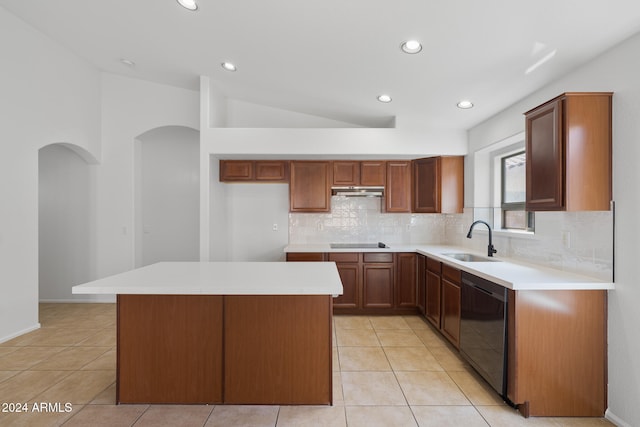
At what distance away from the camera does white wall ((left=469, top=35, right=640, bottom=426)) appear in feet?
6.17

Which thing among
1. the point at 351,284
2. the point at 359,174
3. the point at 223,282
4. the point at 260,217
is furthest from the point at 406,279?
the point at 223,282

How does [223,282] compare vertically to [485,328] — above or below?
above

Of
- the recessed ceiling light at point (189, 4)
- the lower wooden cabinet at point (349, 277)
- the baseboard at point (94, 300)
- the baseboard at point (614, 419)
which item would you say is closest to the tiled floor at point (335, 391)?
the baseboard at point (614, 419)

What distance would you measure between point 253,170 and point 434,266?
8.38ft

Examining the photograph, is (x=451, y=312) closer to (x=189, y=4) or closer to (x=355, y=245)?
(x=355, y=245)

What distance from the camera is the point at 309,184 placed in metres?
4.39

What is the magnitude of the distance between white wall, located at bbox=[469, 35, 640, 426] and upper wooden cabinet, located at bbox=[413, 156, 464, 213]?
6.61 feet

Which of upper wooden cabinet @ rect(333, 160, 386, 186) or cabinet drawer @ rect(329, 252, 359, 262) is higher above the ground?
upper wooden cabinet @ rect(333, 160, 386, 186)

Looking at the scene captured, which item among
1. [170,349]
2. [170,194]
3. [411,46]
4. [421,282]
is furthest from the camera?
[170,194]

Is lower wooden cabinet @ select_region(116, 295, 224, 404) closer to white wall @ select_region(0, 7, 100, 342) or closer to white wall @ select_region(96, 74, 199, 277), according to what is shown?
white wall @ select_region(0, 7, 100, 342)

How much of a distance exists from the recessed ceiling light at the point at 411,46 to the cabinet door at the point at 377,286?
2.45m

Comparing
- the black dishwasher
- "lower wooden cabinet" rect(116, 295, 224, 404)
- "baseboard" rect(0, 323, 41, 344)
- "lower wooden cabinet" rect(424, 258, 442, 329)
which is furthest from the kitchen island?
"baseboard" rect(0, 323, 41, 344)

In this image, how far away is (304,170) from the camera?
173 inches

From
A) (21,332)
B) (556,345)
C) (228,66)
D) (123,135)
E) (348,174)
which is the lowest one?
(21,332)
